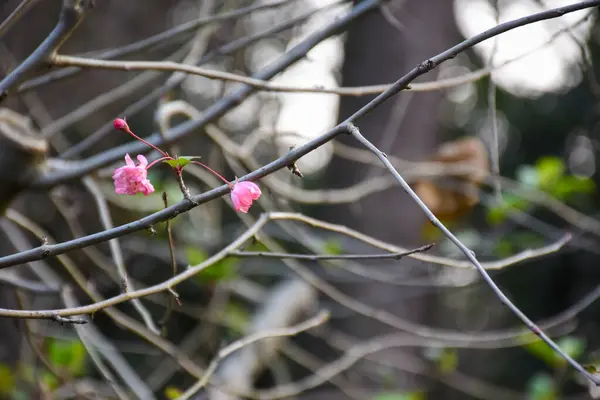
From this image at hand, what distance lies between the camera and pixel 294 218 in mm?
615

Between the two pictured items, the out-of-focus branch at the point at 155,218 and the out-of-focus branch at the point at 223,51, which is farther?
the out-of-focus branch at the point at 223,51

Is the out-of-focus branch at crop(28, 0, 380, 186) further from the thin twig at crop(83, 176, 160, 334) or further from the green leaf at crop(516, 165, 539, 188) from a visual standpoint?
the green leaf at crop(516, 165, 539, 188)

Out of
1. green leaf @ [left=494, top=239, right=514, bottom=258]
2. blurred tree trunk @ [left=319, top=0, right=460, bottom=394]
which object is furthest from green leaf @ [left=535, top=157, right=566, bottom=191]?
blurred tree trunk @ [left=319, top=0, right=460, bottom=394]

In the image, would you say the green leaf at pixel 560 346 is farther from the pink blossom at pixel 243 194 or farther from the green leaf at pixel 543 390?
the pink blossom at pixel 243 194

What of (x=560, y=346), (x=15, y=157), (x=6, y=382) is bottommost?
(x=6, y=382)

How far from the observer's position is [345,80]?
251 centimetres

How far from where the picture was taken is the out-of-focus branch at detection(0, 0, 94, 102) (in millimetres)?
513

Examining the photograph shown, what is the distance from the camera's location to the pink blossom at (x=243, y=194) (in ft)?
1.51

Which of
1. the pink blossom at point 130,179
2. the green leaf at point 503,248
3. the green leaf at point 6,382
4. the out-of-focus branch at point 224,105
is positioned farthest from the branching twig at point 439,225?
the green leaf at point 6,382

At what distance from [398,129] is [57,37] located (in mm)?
1854

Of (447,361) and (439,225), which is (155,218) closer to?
(439,225)

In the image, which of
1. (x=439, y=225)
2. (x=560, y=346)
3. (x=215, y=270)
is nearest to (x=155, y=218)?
(x=439, y=225)

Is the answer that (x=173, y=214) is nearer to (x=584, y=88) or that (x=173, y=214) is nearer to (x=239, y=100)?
(x=239, y=100)

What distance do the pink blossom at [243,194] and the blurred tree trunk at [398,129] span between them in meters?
1.77
